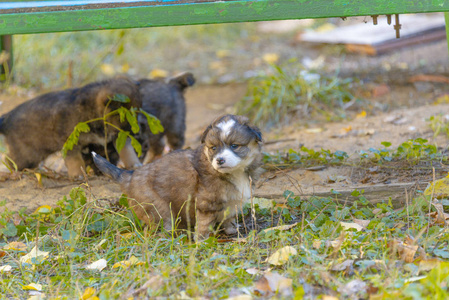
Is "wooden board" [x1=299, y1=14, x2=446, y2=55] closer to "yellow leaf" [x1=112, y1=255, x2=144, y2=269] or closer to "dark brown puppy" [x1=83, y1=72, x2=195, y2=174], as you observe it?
"dark brown puppy" [x1=83, y1=72, x2=195, y2=174]

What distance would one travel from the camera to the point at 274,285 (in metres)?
2.92

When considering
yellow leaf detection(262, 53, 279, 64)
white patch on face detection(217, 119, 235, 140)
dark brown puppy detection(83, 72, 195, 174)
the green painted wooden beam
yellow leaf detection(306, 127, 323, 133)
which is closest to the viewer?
white patch on face detection(217, 119, 235, 140)

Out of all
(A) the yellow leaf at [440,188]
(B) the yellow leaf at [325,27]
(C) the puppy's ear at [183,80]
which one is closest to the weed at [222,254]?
(A) the yellow leaf at [440,188]

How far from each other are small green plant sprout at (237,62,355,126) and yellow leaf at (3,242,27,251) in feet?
12.9

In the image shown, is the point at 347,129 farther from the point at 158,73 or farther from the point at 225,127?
the point at 158,73

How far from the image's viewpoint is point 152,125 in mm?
4875

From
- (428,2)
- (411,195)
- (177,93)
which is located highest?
(428,2)

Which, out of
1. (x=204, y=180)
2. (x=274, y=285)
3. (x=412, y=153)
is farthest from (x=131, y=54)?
(x=274, y=285)

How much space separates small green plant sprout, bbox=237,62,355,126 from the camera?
7383mm

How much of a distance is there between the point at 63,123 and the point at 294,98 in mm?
3317

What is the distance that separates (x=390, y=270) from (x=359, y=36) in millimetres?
7467

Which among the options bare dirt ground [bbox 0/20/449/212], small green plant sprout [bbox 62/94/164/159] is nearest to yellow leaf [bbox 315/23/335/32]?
bare dirt ground [bbox 0/20/449/212]

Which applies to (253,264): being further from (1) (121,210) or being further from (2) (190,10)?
(2) (190,10)

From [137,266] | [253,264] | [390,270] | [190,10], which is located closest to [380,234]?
[390,270]
